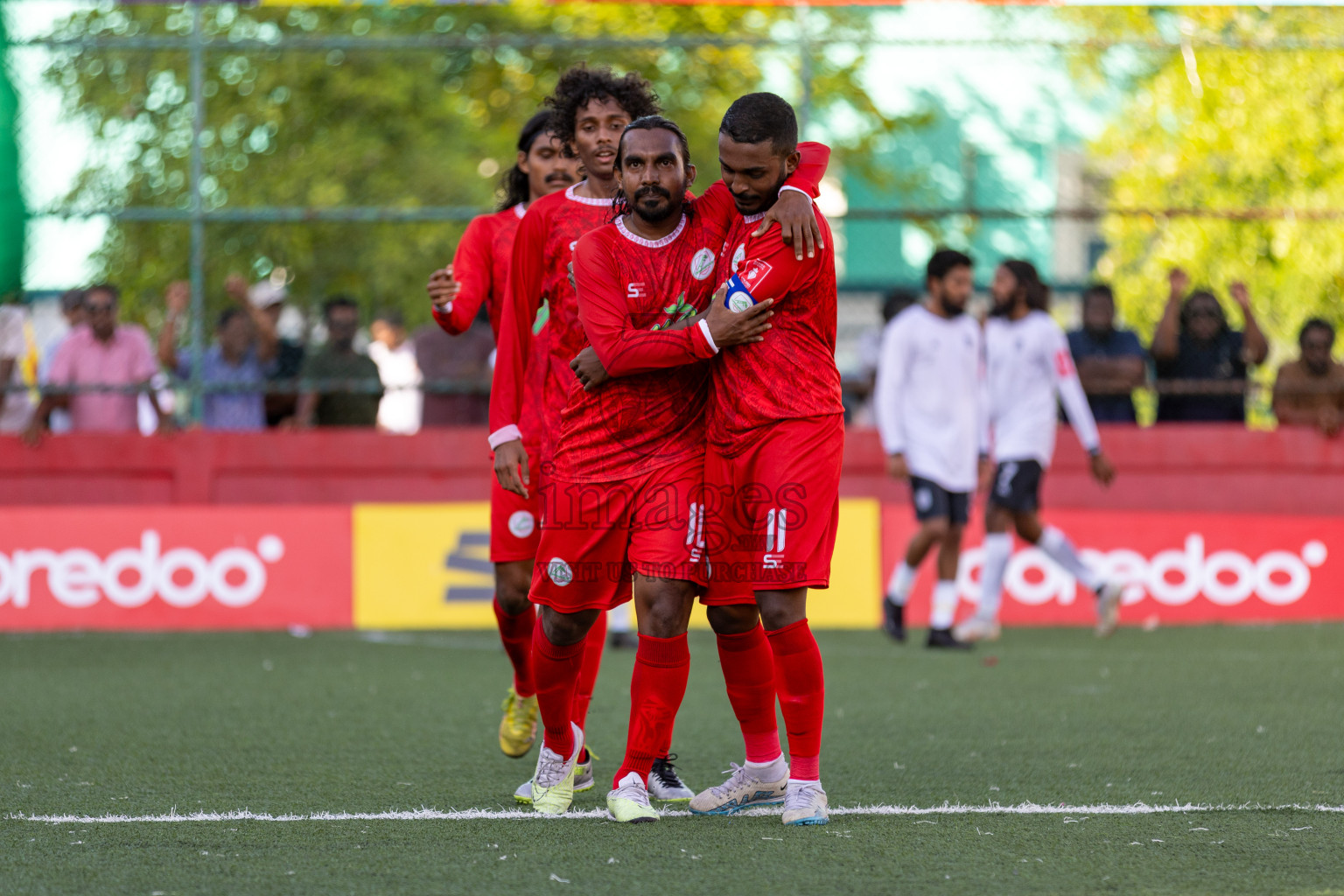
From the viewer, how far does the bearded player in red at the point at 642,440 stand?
4660 millimetres

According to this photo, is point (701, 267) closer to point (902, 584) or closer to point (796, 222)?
point (796, 222)

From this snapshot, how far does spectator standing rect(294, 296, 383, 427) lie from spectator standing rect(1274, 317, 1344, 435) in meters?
6.53

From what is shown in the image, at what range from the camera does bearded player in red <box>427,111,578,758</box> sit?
5.72 meters

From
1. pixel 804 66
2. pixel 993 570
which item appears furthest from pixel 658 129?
pixel 804 66

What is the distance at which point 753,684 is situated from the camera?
4.90m

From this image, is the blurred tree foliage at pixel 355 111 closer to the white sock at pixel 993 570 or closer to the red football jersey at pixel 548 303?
the white sock at pixel 993 570

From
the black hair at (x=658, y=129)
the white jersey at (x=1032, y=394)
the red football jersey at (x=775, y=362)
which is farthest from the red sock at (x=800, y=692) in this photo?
the white jersey at (x=1032, y=394)

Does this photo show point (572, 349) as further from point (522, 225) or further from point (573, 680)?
point (573, 680)

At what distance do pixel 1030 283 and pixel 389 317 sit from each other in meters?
7.27

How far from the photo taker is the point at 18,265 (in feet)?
35.5

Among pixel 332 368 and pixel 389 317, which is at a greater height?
pixel 389 317

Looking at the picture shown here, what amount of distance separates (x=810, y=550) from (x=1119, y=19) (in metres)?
10.9

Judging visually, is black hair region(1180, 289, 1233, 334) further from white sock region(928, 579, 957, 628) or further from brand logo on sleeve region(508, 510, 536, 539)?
brand logo on sleeve region(508, 510, 536, 539)

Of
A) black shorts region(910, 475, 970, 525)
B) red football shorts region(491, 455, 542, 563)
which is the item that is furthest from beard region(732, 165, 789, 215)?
black shorts region(910, 475, 970, 525)
